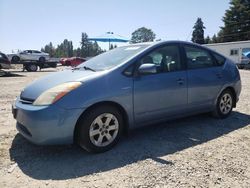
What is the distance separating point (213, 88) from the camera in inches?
213

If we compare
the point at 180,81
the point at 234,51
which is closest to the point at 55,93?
the point at 180,81

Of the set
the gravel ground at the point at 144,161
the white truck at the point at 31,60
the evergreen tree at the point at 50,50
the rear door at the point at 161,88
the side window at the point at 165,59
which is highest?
the evergreen tree at the point at 50,50

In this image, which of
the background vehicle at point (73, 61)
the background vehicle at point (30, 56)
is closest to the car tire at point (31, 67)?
the background vehicle at point (30, 56)

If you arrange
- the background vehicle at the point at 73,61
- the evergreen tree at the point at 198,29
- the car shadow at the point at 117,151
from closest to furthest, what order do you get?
the car shadow at the point at 117,151 < the background vehicle at the point at 73,61 < the evergreen tree at the point at 198,29

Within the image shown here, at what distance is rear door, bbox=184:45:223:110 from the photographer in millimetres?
5070

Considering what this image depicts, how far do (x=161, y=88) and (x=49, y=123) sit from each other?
187cm

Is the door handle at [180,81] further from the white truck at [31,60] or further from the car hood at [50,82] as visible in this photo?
the white truck at [31,60]

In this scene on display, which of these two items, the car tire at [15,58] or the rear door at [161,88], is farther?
the car tire at [15,58]

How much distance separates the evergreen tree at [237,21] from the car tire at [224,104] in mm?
54631

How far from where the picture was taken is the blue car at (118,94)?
11.9 ft

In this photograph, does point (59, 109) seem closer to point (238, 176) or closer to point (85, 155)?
point (85, 155)

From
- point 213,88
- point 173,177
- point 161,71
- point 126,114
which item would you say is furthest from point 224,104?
point 173,177

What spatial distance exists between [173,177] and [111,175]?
2.37 feet

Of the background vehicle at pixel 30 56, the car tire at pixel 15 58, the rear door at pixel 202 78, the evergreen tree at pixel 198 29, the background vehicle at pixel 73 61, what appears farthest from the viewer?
the evergreen tree at pixel 198 29
